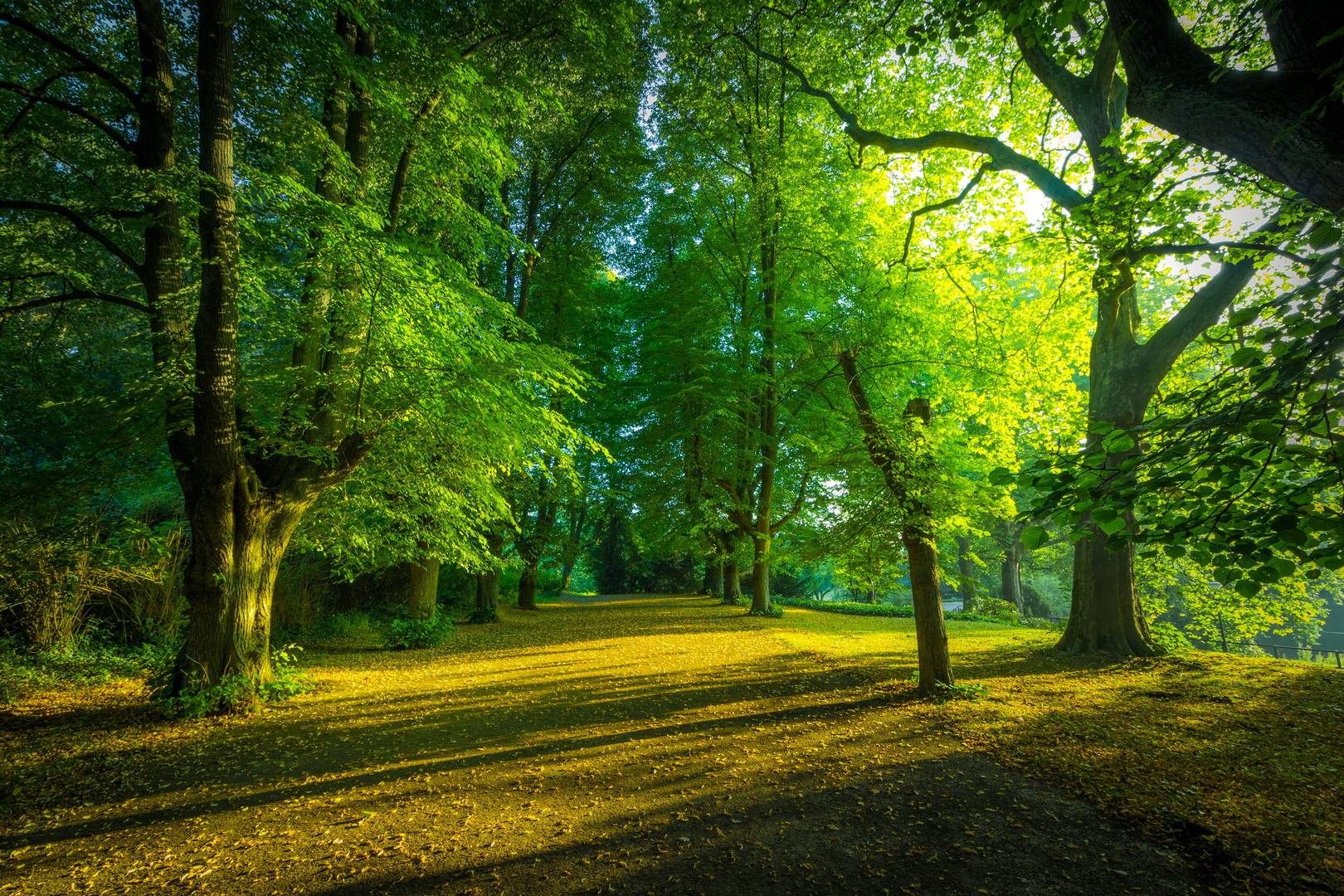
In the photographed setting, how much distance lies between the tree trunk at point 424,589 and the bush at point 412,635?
923mm

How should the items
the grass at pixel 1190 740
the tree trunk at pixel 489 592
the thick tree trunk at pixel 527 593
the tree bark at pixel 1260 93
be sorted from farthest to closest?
the thick tree trunk at pixel 527 593 < the tree trunk at pixel 489 592 < the grass at pixel 1190 740 < the tree bark at pixel 1260 93

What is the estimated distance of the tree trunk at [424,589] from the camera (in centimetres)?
1158

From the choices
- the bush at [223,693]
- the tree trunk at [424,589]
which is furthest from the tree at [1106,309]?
the tree trunk at [424,589]

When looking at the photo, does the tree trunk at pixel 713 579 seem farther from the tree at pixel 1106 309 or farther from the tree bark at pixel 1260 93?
the tree bark at pixel 1260 93

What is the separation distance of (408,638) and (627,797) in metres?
7.93

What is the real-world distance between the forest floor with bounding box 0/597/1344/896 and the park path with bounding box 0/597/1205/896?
0.07 feet

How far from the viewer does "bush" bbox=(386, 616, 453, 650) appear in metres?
10.1

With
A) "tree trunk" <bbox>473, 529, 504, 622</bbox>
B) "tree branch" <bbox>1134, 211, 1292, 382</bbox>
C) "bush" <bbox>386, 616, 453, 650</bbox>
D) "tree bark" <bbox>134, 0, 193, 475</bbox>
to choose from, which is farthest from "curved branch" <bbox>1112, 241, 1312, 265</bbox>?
"tree trunk" <bbox>473, 529, 504, 622</bbox>

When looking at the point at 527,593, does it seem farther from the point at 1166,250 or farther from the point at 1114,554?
the point at 1166,250

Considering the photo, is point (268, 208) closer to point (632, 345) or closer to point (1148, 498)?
point (1148, 498)

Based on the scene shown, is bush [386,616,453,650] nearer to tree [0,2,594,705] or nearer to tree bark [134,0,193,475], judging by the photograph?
tree [0,2,594,705]

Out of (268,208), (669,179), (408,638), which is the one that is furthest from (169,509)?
(669,179)

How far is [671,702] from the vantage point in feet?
21.0

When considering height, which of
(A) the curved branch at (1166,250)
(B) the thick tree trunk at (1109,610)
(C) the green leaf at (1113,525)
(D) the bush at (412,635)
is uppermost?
(A) the curved branch at (1166,250)
